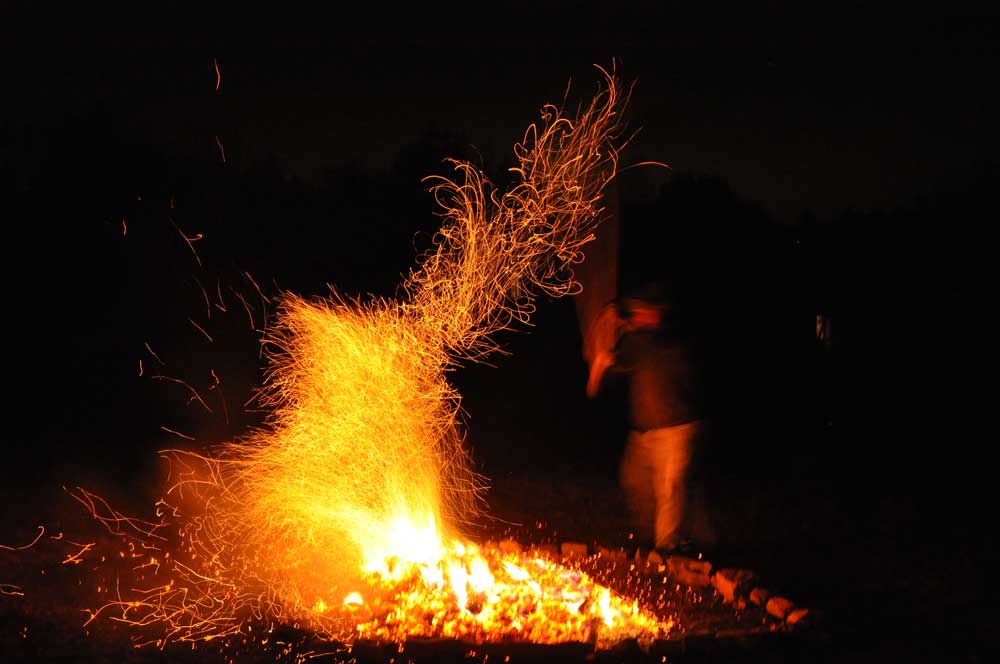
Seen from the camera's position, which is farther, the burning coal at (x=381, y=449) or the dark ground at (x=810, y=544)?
the burning coal at (x=381, y=449)

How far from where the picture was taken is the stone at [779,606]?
204 inches

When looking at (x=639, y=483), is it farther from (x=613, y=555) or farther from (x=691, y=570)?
(x=691, y=570)

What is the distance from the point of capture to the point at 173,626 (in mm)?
4996

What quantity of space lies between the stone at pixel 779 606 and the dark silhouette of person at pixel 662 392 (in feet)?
3.64

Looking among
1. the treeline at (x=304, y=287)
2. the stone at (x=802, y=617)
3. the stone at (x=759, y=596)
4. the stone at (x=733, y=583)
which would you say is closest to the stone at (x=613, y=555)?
the stone at (x=733, y=583)

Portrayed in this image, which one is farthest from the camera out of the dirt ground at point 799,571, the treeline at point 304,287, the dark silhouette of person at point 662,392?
the treeline at point 304,287

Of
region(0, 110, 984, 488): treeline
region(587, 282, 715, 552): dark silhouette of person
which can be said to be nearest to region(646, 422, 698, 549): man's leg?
region(587, 282, 715, 552): dark silhouette of person

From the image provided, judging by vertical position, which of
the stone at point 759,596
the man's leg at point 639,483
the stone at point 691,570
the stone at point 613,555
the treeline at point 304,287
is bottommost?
the stone at point 759,596

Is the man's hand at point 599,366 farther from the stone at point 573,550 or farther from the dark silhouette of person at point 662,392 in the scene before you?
the stone at point 573,550

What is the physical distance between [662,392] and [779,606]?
61.5 inches

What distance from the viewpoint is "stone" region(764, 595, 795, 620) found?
17.0 ft

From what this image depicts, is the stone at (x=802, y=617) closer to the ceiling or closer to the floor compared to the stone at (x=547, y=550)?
closer to the floor

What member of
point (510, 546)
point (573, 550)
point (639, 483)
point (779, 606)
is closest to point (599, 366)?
point (639, 483)

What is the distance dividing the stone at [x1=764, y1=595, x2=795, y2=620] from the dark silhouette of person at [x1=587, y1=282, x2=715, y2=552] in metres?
1.11
